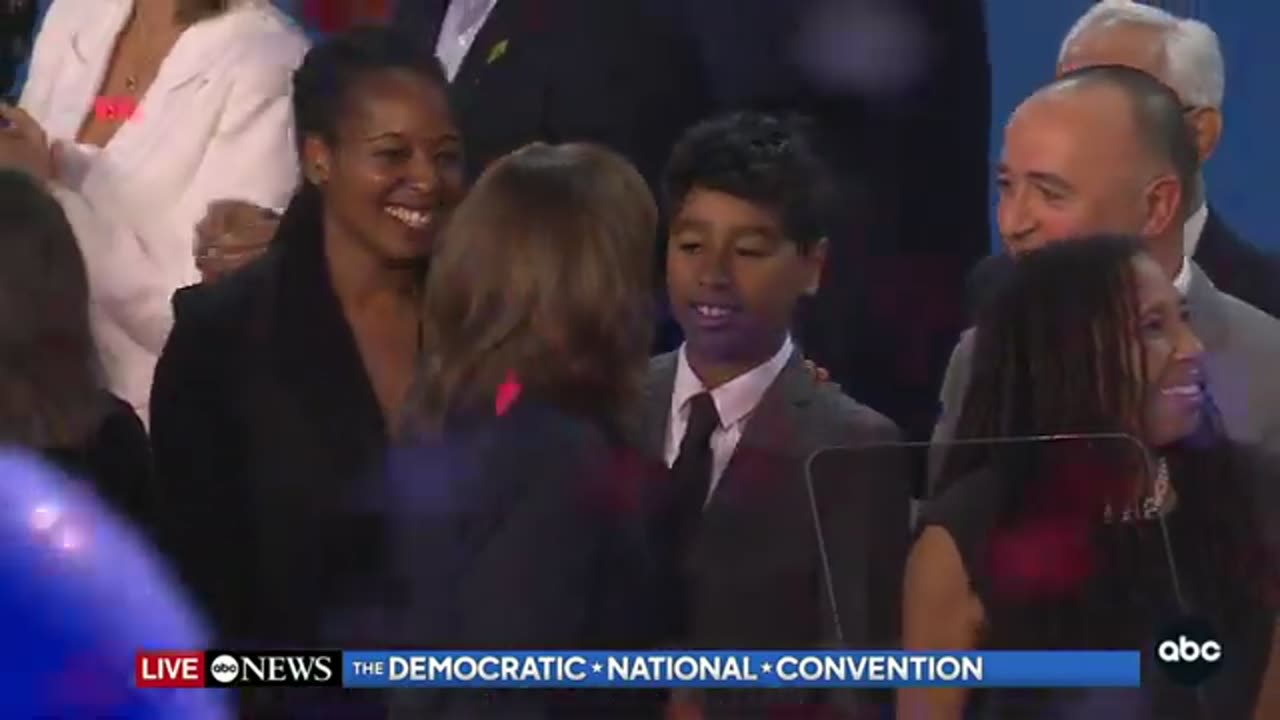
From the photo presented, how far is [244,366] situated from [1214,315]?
0.85 metres

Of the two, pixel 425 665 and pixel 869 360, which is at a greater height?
pixel 869 360

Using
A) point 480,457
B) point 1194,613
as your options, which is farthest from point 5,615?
point 1194,613

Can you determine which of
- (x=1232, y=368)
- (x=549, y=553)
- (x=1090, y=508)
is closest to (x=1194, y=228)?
(x=1232, y=368)

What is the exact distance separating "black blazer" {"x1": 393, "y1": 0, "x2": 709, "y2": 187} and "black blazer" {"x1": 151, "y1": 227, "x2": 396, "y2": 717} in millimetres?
194

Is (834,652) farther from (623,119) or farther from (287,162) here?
(287,162)

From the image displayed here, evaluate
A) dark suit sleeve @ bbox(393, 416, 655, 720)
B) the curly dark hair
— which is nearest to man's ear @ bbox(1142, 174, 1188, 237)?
the curly dark hair

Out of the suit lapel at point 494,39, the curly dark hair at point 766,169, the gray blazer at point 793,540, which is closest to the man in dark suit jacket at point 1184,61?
the curly dark hair at point 766,169

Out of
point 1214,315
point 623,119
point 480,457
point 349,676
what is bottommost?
point 349,676

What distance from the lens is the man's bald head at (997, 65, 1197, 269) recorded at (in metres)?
2.07

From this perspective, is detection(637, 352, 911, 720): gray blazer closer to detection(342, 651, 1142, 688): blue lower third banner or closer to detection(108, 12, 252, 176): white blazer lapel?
detection(342, 651, 1142, 688): blue lower third banner

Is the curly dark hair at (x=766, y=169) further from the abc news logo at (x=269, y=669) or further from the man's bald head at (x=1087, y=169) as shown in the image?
the abc news logo at (x=269, y=669)

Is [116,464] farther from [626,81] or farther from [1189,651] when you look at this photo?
[1189,651]

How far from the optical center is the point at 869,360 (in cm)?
213

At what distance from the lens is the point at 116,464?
2195mm
